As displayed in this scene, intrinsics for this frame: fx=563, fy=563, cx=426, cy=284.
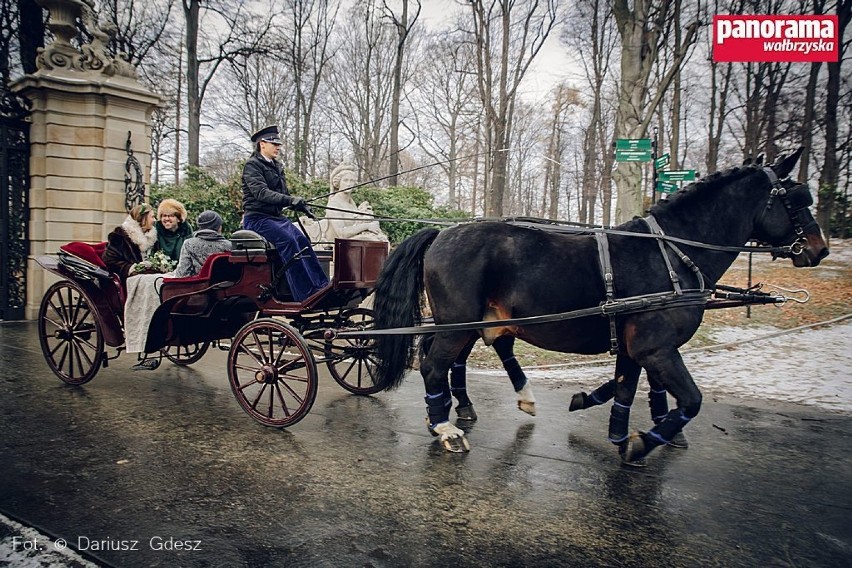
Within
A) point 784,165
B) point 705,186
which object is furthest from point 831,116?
point 705,186

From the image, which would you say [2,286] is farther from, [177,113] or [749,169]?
[177,113]

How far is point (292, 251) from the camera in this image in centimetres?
511

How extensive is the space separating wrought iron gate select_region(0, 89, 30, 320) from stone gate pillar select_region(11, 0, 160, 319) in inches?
5.5

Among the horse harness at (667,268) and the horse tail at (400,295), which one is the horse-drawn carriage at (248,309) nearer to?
the horse tail at (400,295)

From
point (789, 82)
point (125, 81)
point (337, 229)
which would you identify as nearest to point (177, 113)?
point (125, 81)

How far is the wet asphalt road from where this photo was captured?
2.89 m

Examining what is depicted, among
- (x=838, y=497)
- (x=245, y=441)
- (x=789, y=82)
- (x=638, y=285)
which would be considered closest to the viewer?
(x=838, y=497)

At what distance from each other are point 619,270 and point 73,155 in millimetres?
10616

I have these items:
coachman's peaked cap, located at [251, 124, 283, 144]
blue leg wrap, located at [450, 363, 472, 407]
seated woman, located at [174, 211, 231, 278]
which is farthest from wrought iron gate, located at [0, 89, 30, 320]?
blue leg wrap, located at [450, 363, 472, 407]

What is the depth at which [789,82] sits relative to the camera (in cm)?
2192

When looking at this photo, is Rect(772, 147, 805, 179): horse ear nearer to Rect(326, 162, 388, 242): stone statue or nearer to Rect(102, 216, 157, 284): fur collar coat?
Rect(102, 216, 157, 284): fur collar coat

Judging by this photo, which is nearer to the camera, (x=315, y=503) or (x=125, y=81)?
(x=315, y=503)

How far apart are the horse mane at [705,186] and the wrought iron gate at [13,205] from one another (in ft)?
36.3

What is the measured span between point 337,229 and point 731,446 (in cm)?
831
